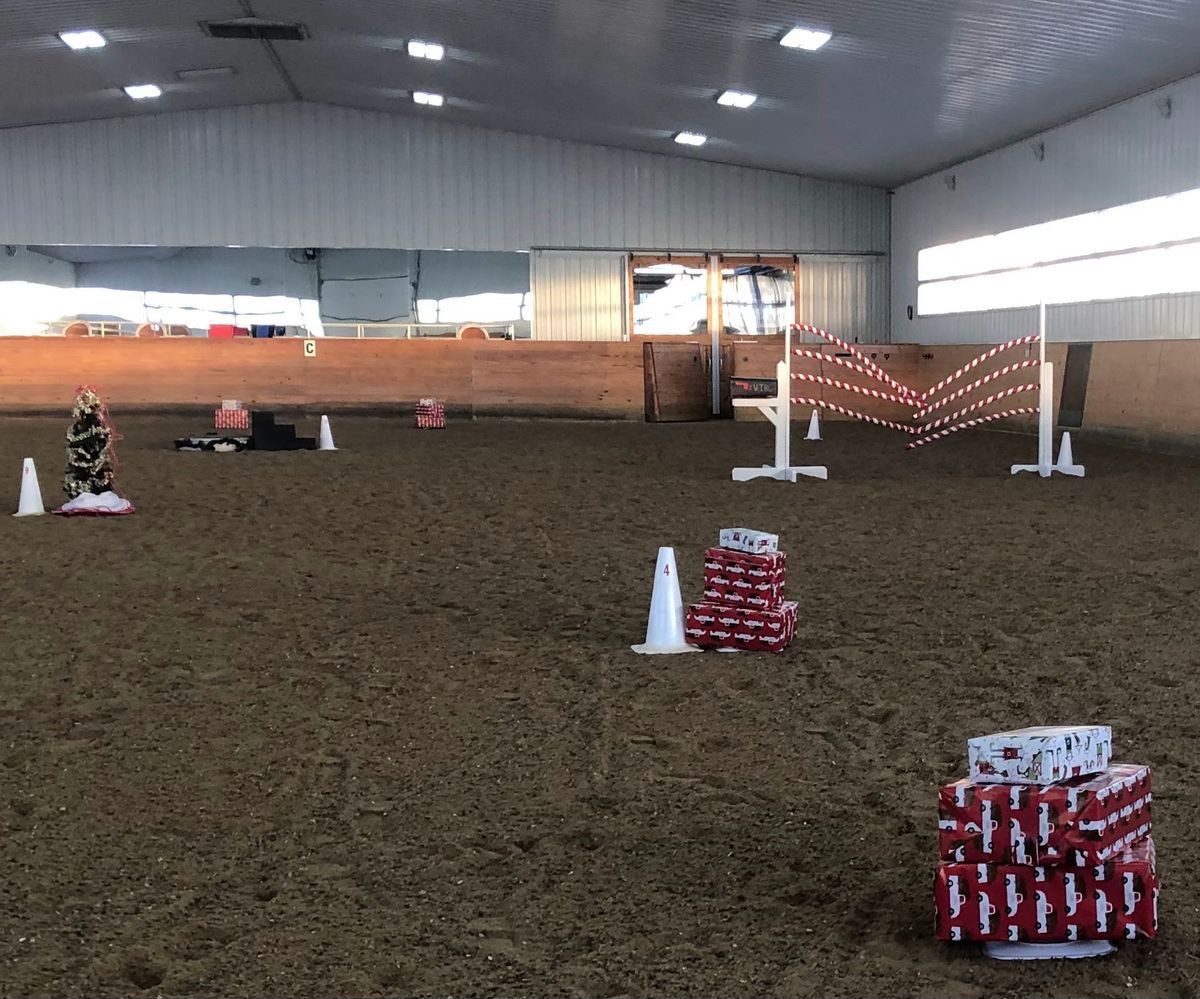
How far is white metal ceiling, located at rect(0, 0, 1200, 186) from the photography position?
14672 mm

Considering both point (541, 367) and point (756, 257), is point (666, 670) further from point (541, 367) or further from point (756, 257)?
point (756, 257)

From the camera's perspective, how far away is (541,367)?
2256cm

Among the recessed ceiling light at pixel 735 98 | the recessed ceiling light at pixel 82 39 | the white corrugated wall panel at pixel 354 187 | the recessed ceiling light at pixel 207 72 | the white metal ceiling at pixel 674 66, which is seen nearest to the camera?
the white metal ceiling at pixel 674 66

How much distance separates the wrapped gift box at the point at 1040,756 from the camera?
2.71m

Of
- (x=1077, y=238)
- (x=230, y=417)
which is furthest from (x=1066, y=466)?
Result: (x=230, y=417)

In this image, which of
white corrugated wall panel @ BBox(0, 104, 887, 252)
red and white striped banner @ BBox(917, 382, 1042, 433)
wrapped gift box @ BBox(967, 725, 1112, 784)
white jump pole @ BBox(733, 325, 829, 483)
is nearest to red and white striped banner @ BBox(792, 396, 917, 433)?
red and white striped banner @ BBox(917, 382, 1042, 433)

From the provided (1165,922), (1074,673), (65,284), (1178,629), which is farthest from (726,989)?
(65,284)

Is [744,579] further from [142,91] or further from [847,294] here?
[847,294]

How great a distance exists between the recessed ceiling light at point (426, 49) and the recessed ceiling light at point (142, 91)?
5.68 meters

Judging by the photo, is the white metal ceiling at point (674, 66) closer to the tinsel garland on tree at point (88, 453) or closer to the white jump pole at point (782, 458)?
the white jump pole at point (782, 458)

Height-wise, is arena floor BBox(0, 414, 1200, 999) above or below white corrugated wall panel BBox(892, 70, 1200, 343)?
below

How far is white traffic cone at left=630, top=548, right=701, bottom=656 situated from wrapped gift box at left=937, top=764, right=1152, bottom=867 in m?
2.66

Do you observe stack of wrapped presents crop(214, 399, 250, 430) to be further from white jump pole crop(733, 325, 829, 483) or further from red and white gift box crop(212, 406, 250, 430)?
white jump pole crop(733, 325, 829, 483)

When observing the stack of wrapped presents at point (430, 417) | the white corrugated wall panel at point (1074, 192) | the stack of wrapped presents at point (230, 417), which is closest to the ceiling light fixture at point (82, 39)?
the stack of wrapped presents at point (230, 417)
